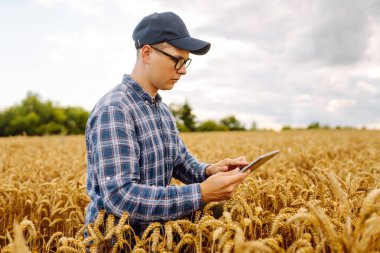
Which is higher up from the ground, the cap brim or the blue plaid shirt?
the cap brim

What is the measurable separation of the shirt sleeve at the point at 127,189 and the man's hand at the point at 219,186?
0.06 meters

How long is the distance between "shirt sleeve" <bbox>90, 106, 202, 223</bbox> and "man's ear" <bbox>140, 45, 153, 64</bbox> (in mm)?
597

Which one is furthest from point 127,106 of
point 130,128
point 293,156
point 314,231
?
point 293,156

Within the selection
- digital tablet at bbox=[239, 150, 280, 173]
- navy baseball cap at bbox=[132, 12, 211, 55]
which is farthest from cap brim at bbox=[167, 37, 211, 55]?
digital tablet at bbox=[239, 150, 280, 173]

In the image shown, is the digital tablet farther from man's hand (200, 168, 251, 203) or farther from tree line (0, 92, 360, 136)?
tree line (0, 92, 360, 136)

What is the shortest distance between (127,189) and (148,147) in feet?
1.53

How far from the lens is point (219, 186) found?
7.66 feet

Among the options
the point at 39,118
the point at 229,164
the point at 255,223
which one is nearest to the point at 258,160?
the point at 255,223

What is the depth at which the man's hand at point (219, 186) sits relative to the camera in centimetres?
233

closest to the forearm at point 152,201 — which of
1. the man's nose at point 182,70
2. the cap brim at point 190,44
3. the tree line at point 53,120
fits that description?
the man's nose at point 182,70

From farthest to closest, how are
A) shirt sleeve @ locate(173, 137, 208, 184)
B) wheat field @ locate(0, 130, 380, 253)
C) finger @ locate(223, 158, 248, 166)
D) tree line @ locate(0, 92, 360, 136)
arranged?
tree line @ locate(0, 92, 360, 136) → shirt sleeve @ locate(173, 137, 208, 184) → finger @ locate(223, 158, 248, 166) → wheat field @ locate(0, 130, 380, 253)

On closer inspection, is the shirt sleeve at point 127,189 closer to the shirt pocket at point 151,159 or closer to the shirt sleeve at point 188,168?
the shirt pocket at point 151,159

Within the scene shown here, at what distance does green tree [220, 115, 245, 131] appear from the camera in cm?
7161

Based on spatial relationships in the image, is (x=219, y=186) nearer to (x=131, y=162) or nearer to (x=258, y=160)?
(x=258, y=160)
